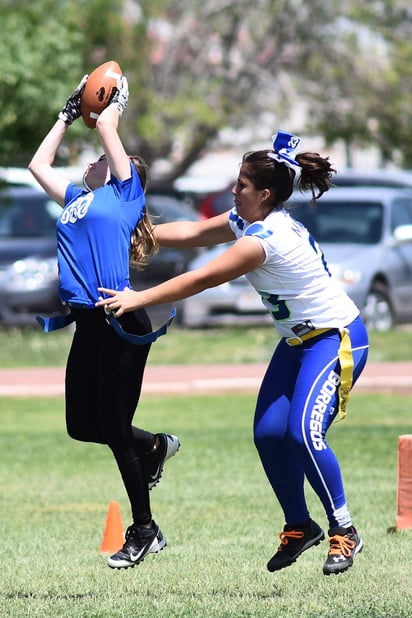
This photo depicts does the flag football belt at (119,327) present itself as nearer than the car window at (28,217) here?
Yes

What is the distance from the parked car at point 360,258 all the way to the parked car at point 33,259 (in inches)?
33.4

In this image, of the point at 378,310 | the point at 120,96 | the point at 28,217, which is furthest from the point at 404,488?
the point at 28,217

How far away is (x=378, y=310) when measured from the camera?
1855cm

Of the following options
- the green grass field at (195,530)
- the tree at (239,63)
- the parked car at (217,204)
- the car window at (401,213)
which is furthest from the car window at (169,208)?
the green grass field at (195,530)

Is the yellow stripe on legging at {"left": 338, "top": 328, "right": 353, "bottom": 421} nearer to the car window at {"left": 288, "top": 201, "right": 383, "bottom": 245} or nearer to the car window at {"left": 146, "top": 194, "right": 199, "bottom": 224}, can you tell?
the car window at {"left": 288, "top": 201, "right": 383, "bottom": 245}

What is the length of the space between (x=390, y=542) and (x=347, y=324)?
1440 millimetres

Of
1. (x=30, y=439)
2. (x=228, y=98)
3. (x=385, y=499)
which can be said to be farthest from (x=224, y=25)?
(x=385, y=499)

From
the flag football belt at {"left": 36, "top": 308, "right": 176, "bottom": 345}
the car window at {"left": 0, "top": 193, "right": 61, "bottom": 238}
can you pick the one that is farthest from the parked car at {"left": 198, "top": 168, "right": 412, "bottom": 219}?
the flag football belt at {"left": 36, "top": 308, "right": 176, "bottom": 345}

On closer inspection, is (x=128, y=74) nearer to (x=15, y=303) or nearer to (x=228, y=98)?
(x=228, y=98)

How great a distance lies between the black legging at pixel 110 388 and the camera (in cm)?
612

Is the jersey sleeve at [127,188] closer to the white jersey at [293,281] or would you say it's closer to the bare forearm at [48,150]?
the bare forearm at [48,150]

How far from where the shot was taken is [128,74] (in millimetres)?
27578

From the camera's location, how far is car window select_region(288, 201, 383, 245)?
1892cm

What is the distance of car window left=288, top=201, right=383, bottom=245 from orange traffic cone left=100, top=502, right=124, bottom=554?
12046 mm
